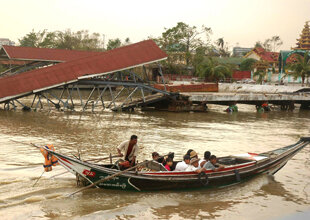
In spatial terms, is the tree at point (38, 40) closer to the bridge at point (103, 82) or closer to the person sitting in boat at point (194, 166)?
the bridge at point (103, 82)

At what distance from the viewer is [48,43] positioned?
208 feet

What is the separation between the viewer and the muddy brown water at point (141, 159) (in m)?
7.98

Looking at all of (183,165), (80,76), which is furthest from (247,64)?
(183,165)

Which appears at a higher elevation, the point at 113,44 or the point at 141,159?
the point at 113,44

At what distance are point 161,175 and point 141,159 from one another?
3.58 metres

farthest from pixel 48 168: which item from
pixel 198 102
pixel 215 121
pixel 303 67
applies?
pixel 303 67

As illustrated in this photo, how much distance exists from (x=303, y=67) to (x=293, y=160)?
29232 millimetres

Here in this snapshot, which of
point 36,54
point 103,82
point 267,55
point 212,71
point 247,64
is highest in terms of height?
point 267,55

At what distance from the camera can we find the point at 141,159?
12.2m

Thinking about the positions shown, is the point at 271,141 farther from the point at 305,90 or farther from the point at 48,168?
the point at 305,90

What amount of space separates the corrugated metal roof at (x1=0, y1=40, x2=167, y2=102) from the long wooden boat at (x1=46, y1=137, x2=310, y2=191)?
588 inches

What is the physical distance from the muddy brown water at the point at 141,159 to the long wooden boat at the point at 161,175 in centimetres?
26

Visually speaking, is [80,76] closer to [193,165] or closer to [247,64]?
[193,165]

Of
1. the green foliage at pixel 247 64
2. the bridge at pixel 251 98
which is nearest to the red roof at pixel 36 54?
the bridge at pixel 251 98
